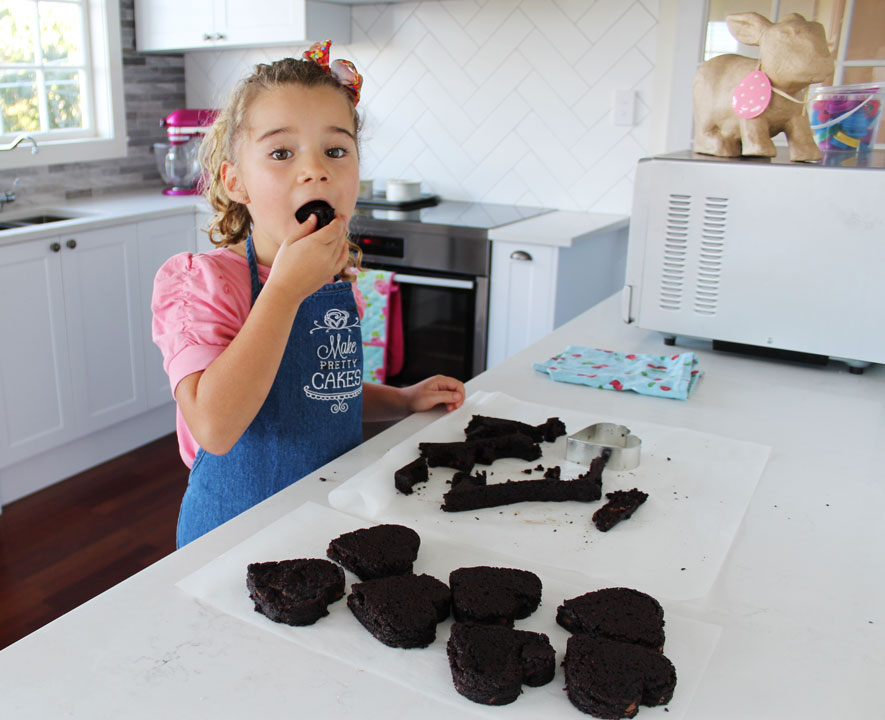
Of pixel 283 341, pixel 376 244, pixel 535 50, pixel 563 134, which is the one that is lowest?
pixel 376 244

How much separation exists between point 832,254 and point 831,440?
37cm

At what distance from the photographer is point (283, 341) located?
3.12 ft

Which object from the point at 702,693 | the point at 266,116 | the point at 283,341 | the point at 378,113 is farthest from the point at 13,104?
the point at 702,693

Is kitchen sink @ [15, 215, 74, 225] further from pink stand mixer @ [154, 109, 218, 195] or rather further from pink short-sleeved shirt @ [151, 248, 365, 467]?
pink short-sleeved shirt @ [151, 248, 365, 467]

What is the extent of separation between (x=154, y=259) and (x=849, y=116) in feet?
7.57

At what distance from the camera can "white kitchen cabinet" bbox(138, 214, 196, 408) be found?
294cm

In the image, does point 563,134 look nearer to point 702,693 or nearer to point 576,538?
point 576,538

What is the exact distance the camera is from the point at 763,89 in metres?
1.44

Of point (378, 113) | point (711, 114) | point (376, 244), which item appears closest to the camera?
point (711, 114)

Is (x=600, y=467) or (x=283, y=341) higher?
(x=283, y=341)

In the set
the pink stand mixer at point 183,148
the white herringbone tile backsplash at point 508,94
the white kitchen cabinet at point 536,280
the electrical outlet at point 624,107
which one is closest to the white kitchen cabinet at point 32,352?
the pink stand mixer at point 183,148

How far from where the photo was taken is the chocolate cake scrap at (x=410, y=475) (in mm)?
944

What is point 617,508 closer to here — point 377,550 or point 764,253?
point 377,550

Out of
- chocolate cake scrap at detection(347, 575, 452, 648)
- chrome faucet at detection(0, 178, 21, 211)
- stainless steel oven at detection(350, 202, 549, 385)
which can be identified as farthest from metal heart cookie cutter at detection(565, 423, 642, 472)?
chrome faucet at detection(0, 178, 21, 211)
